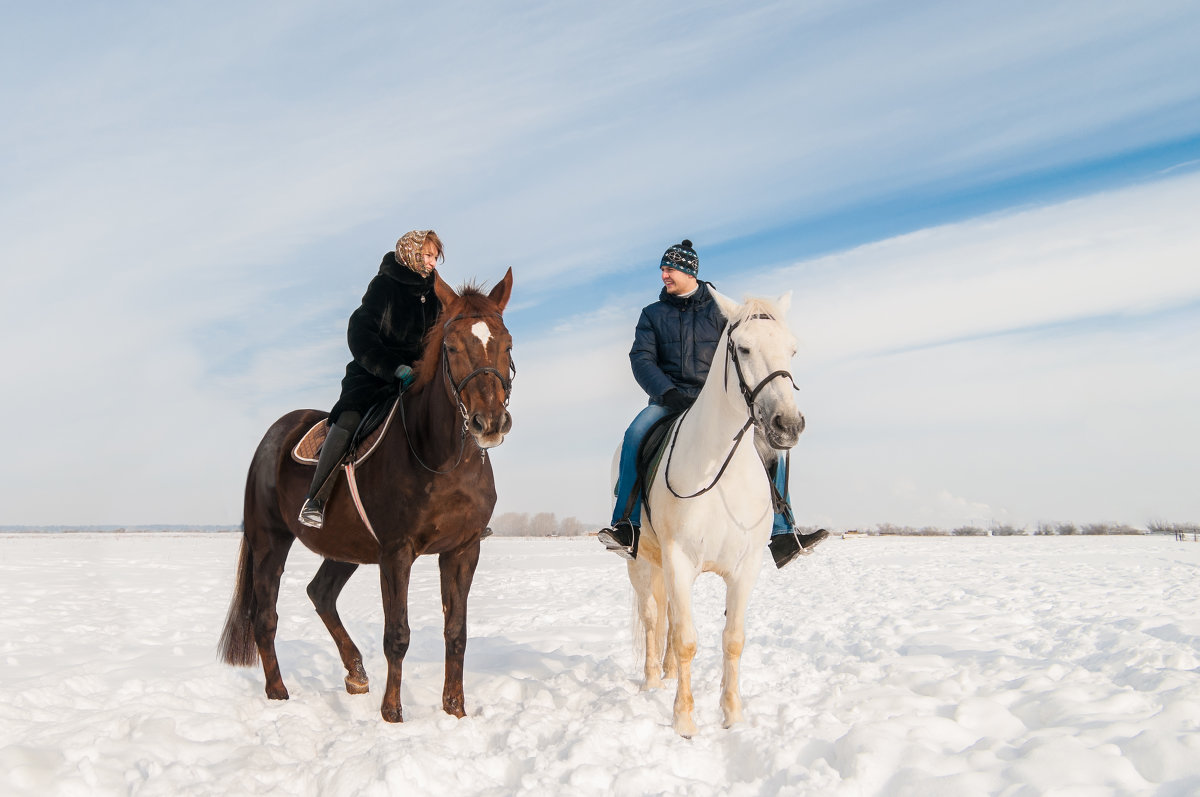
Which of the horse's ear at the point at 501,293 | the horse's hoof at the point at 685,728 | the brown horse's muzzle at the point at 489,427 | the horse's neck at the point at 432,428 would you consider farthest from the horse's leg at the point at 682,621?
the horse's ear at the point at 501,293

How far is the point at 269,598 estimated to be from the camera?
657 cm

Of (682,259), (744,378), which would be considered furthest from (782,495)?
(682,259)

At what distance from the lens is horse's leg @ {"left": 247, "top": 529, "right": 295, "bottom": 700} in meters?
6.18

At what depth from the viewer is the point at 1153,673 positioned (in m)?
5.34

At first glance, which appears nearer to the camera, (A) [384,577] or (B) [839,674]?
(A) [384,577]

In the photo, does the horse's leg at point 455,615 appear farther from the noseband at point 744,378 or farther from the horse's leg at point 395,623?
the noseband at point 744,378

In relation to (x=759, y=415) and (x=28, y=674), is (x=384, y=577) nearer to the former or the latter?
(x=759, y=415)

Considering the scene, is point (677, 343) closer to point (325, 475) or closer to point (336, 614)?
point (325, 475)

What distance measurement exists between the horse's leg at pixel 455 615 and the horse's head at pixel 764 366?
7.85 ft

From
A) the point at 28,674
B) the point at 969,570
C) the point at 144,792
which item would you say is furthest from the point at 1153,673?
the point at 969,570

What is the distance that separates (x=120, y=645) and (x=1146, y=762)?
9505mm

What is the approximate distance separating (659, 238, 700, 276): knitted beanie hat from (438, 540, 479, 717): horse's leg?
2.82 metres

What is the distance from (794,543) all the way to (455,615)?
9.01 ft

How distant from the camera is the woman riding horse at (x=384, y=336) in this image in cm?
575
